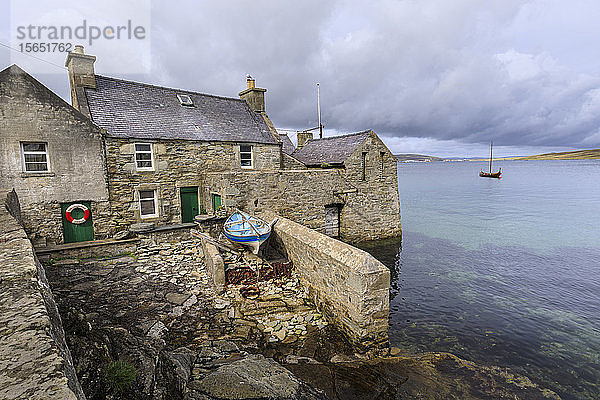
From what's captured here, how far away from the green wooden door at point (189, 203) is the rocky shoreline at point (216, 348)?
5.50 metres

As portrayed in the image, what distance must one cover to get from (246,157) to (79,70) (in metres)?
9.24

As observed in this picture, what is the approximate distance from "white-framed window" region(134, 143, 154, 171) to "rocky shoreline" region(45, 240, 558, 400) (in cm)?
574

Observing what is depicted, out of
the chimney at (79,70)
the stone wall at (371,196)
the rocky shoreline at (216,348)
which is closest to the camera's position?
the rocky shoreline at (216,348)

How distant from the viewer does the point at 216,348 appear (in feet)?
21.9

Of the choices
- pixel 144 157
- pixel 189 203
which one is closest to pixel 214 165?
pixel 189 203

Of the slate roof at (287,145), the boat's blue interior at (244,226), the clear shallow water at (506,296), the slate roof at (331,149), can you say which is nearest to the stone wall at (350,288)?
the boat's blue interior at (244,226)

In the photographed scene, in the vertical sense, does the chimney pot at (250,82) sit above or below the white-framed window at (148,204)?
above

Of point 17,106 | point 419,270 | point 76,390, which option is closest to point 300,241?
point 76,390

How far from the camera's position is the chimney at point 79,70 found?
50.6ft

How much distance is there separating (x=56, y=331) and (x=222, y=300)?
5.90 m

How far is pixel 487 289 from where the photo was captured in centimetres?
1487

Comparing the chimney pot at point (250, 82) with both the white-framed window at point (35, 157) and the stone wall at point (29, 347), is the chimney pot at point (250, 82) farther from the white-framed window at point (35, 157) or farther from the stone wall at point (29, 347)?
the stone wall at point (29, 347)

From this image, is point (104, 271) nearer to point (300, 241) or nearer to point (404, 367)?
point (300, 241)

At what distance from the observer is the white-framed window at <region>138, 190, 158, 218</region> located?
1569cm
